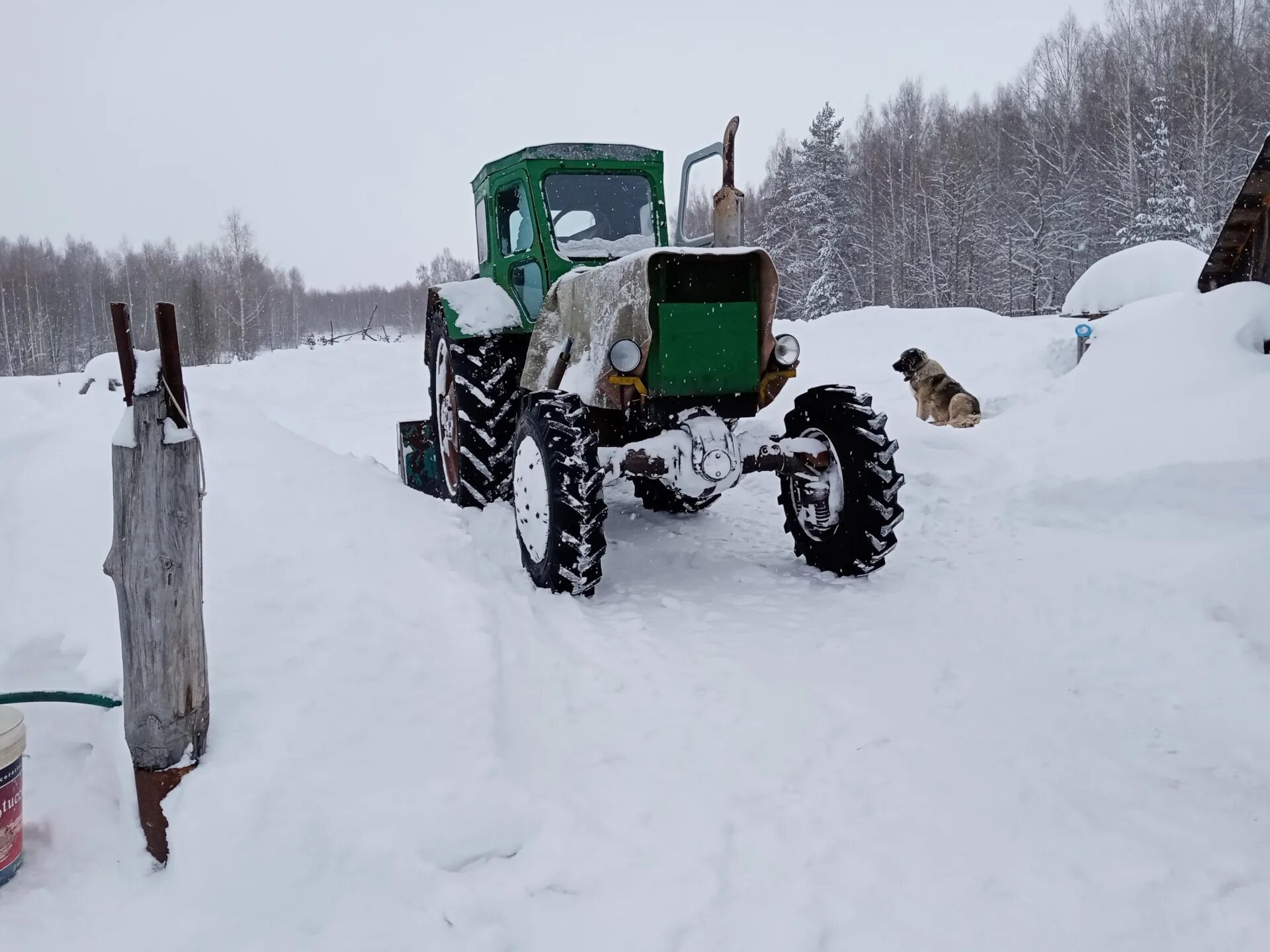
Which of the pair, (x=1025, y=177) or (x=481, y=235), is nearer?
(x=481, y=235)

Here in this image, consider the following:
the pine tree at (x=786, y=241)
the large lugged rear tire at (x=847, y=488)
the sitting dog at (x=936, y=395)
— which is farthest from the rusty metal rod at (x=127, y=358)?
the pine tree at (x=786, y=241)

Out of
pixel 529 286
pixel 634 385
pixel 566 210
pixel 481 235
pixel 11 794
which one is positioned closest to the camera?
pixel 11 794

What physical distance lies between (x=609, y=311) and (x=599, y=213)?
147cm

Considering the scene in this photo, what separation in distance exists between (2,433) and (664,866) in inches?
280

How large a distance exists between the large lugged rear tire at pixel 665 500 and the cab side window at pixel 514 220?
6.09ft

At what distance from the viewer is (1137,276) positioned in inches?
495

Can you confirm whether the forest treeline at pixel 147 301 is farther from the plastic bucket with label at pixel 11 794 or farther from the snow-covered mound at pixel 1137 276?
the plastic bucket with label at pixel 11 794

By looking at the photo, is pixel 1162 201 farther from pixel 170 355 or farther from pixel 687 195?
pixel 170 355

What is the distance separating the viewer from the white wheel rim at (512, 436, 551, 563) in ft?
13.4

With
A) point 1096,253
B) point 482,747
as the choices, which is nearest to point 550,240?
point 482,747

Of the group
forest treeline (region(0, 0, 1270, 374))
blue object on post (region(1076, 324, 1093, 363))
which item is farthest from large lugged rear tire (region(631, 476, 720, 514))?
forest treeline (region(0, 0, 1270, 374))

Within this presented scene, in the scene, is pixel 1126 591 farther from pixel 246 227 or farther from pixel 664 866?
pixel 246 227

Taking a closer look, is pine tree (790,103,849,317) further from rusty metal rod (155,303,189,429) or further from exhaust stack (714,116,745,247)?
rusty metal rod (155,303,189,429)

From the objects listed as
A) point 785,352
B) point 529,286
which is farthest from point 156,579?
point 529,286
